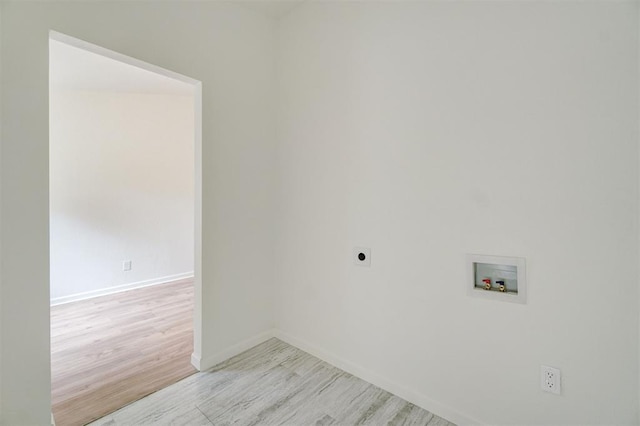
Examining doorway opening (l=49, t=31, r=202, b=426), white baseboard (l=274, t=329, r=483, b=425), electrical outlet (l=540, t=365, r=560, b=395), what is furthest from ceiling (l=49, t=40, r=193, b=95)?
electrical outlet (l=540, t=365, r=560, b=395)

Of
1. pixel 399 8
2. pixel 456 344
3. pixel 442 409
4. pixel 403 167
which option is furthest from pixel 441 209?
pixel 399 8

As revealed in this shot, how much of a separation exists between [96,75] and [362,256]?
11.3 ft

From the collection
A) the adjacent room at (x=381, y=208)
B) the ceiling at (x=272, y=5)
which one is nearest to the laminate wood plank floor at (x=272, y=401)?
the adjacent room at (x=381, y=208)

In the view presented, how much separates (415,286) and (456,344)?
374 millimetres

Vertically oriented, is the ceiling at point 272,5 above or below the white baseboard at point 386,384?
above

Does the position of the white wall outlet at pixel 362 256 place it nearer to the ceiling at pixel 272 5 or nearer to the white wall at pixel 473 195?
the white wall at pixel 473 195

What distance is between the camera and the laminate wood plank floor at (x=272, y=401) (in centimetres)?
165

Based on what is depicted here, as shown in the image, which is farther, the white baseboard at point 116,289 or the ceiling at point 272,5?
the white baseboard at point 116,289

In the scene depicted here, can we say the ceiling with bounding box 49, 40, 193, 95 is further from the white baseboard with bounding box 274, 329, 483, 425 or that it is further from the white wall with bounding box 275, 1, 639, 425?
the white baseboard with bounding box 274, 329, 483, 425

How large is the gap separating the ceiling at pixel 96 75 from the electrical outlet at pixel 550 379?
3396mm

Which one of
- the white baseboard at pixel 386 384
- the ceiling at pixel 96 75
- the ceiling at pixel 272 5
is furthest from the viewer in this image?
the ceiling at pixel 96 75

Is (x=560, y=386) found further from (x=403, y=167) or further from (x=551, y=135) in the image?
(x=403, y=167)

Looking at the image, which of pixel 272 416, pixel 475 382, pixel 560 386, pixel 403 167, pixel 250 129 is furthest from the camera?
pixel 250 129

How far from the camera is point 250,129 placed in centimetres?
238
